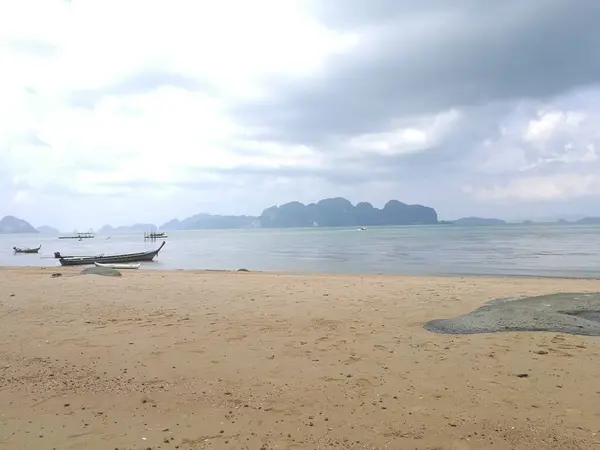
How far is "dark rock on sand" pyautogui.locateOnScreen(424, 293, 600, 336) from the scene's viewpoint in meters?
7.44

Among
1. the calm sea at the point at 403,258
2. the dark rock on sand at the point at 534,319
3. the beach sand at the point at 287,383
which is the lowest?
the calm sea at the point at 403,258

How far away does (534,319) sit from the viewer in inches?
309

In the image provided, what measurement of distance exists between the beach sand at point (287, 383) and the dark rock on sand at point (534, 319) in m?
0.36

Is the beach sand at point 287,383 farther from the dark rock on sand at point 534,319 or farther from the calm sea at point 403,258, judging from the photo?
the calm sea at point 403,258

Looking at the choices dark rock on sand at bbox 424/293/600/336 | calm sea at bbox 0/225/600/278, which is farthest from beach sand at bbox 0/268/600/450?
calm sea at bbox 0/225/600/278

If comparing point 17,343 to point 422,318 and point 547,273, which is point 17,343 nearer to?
point 422,318

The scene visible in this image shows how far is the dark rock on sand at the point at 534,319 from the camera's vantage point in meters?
7.44

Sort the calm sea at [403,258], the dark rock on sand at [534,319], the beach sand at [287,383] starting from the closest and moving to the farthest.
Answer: the beach sand at [287,383] < the dark rock on sand at [534,319] < the calm sea at [403,258]

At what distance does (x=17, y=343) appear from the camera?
7.21 m

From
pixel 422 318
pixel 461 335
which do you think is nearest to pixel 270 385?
pixel 461 335

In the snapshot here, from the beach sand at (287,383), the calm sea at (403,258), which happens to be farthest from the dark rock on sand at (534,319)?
the calm sea at (403,258)

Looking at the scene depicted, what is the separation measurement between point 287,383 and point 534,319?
5116 millimetres

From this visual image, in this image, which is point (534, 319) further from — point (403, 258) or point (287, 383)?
point (403, 258)

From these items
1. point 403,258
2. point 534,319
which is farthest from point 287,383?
point 403,258
